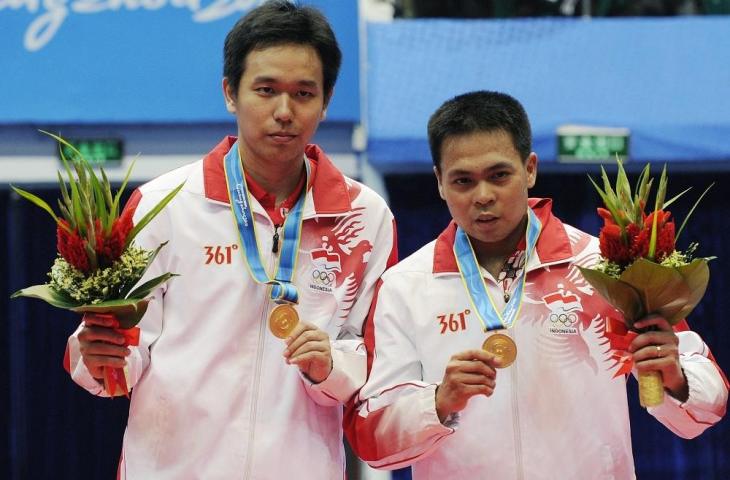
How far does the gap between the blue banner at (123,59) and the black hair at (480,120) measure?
11.5 feet

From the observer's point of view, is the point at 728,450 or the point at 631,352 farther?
the point at 728,450

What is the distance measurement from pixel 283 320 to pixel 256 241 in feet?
1.00

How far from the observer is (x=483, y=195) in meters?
3.06

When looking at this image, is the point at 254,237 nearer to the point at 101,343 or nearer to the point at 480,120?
the point at 101,343

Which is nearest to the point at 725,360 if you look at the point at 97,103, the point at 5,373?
the point at 97,103

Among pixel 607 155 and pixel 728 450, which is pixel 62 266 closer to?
pixel 607 155

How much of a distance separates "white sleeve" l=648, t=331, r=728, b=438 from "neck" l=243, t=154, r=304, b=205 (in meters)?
1.22

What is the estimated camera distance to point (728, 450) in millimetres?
7367

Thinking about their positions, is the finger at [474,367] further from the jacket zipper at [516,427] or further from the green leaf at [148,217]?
the green leaf at [148,217]

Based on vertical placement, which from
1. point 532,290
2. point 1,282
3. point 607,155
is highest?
point 607,155

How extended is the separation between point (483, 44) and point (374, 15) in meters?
1.13

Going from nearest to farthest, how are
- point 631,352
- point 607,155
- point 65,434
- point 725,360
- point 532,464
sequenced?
point 631,352, point 532,464, point 607,155, point 725,360, point 65,434

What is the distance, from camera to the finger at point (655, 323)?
2725mm

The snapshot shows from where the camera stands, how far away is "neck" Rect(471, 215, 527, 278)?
322 cm
